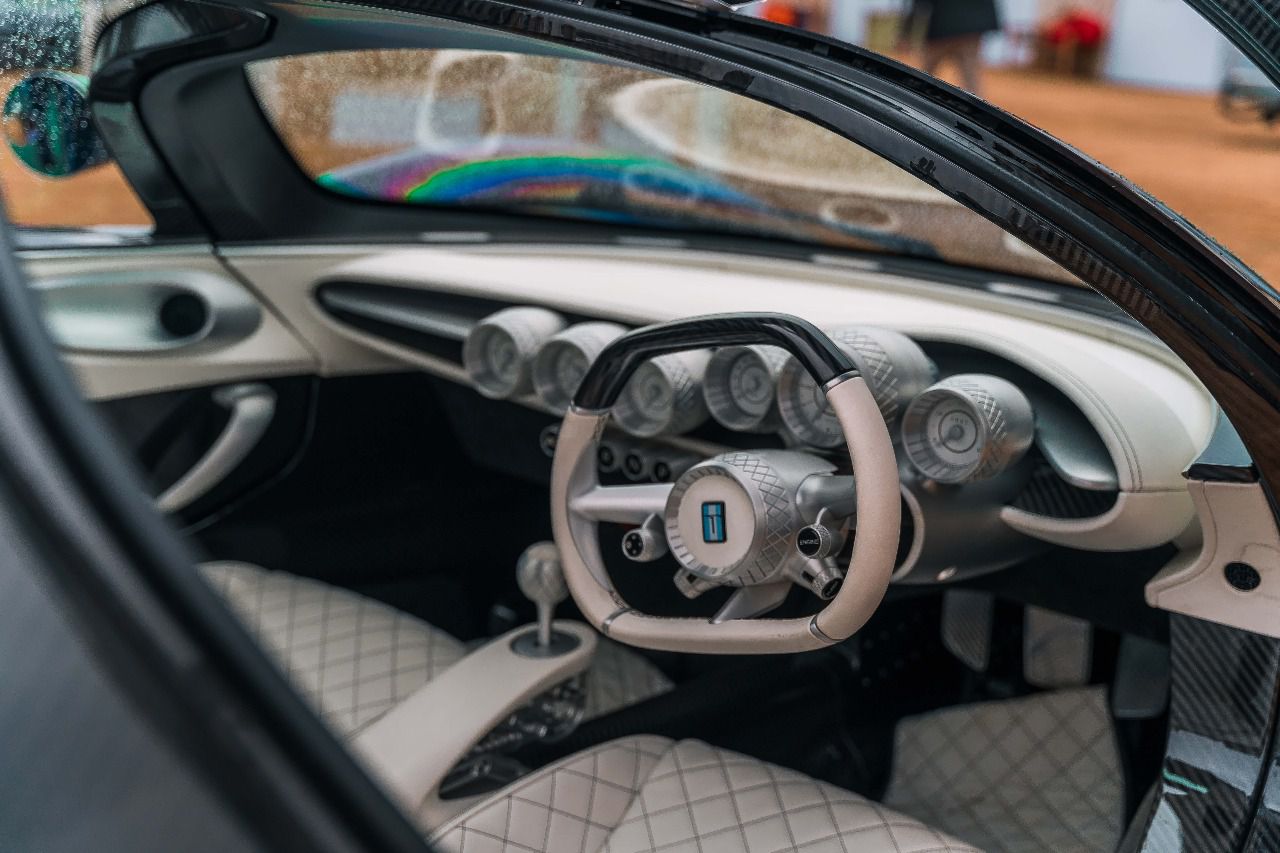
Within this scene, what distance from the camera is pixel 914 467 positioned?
1486 mm

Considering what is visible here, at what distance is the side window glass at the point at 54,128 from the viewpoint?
5.91 ft

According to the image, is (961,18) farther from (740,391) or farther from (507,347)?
(740,391)

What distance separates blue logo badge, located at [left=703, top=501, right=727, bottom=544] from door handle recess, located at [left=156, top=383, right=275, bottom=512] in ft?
3.95

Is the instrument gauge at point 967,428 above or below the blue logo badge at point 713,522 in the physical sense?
above

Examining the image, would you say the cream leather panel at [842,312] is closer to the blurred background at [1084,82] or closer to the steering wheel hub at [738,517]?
the blurred background at [1084,82]

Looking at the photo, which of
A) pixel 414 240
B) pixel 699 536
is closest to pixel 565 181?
pixel 414 240

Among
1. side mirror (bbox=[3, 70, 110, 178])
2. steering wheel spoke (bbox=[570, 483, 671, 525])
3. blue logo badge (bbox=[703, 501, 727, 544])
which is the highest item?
side mirror (bbox=[3, 70, 110, 178])

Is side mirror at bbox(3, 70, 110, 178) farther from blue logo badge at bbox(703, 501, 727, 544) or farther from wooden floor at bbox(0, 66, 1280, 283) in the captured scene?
blue logo badge at bbox(703, 501, 727, 544)

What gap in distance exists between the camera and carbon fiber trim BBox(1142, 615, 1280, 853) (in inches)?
51.3

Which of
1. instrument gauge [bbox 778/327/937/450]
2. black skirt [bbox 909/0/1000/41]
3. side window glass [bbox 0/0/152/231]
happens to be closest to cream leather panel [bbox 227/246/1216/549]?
instrument gauge [bbox 778/327/937/450]

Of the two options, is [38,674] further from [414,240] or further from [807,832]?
[414,240]

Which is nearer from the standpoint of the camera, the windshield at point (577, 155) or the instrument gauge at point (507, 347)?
the instrument gauge at point (507, 347)

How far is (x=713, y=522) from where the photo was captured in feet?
4.60

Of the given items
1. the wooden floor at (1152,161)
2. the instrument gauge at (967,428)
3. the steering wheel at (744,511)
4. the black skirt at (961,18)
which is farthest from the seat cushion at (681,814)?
the black skirt at (961,18)
